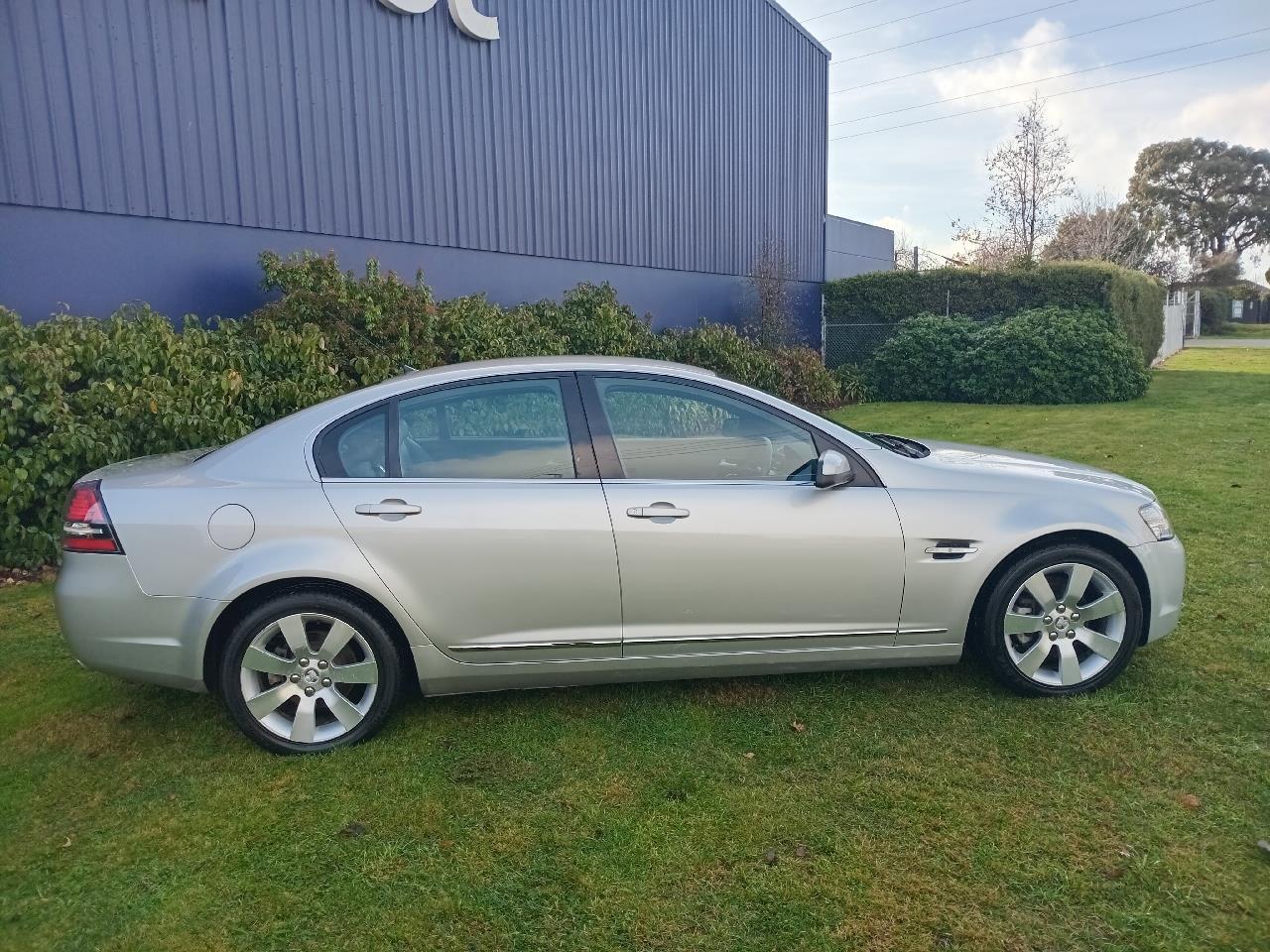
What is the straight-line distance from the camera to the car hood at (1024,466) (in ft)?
12.5

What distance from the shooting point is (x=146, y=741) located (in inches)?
140

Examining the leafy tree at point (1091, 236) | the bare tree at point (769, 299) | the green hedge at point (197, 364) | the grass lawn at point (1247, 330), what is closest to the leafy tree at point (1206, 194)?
the grass lawn at point (1247, 330)

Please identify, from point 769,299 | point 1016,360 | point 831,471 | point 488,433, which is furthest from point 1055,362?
point 488,433

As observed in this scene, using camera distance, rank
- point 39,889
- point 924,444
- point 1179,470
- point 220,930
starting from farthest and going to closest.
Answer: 1. point 1179,470
2. point 924,444
3. point 39,889
4. point 220,930

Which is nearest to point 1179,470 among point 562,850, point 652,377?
point 652,377

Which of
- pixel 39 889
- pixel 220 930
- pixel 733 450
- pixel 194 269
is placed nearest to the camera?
pixel 220 930

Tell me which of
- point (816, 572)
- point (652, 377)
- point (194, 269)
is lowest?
point (816, 572)

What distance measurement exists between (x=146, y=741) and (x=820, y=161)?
1764cm

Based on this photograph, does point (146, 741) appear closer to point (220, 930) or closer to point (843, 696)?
point (220, 930)

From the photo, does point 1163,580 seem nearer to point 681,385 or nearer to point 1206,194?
point 681,385

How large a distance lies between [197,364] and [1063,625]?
607cm

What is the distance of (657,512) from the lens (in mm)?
3428

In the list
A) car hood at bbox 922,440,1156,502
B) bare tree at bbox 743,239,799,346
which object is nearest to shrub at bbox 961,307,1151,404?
bare tree at bbox 743,239,799,346

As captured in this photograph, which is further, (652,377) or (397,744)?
(652,377)
